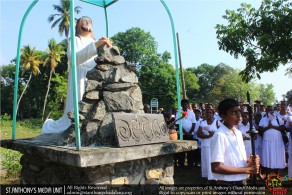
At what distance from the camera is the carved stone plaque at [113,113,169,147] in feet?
10.9

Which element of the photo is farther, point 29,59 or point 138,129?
point 29,59

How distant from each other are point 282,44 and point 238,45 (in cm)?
127

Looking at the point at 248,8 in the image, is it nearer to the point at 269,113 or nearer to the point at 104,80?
the point at 269,113

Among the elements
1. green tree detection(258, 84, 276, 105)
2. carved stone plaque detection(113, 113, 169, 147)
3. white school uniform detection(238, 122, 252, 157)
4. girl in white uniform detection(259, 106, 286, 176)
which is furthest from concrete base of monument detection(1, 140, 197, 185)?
green tree detection(258, 84, 276, 105)

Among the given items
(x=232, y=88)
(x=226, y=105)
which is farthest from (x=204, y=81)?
(x=226, y=105)

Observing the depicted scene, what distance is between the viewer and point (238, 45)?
7.67 m

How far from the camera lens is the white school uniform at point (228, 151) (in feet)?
8.47

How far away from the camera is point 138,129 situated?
3537 millimetres

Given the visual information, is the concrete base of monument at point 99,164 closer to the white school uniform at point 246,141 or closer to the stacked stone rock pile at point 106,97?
the stacked stone rock pile at point 106,97

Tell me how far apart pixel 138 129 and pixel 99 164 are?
83 cm

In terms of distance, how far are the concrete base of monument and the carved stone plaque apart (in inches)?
4.3

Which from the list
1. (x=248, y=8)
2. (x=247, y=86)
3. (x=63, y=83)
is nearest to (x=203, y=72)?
(x=247, y=86)

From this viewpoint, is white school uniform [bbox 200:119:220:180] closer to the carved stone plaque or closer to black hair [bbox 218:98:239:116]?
the carved stone plaque

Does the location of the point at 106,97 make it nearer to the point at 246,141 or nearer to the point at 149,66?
the point at 246,141
